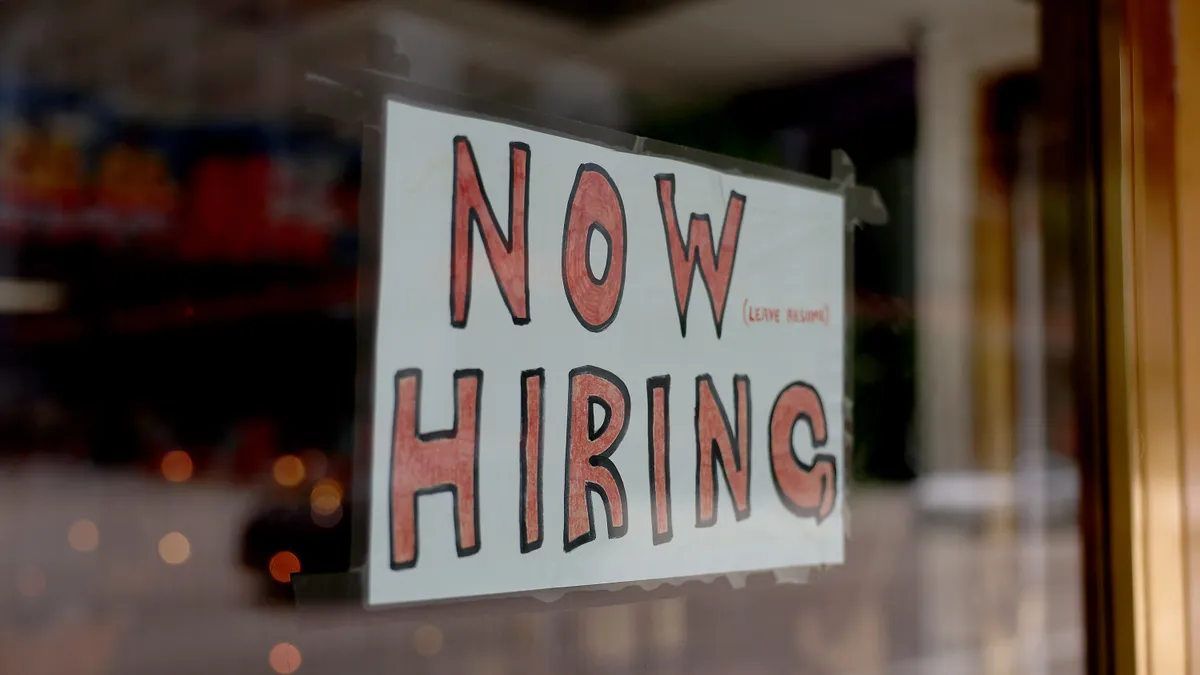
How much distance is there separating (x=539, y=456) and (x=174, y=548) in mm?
210

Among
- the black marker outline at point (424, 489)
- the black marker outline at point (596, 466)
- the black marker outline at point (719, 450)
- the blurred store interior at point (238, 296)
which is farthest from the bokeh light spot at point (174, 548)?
the black marker outline at point (719, 450)

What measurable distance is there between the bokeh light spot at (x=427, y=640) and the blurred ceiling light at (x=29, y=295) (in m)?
0.26

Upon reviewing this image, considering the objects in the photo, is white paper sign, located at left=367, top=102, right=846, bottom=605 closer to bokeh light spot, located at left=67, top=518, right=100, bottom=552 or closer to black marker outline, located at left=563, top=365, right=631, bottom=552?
black marker outline, located at left=563, top=365, right=631, bottom=552

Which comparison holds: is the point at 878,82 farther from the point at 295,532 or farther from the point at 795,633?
the point at 295,532

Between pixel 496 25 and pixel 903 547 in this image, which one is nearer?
pixel 496 25

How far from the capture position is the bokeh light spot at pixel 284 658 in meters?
0.48

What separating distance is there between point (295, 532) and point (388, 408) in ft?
0.27

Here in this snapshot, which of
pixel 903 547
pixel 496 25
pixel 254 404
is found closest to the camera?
pixel 254 404

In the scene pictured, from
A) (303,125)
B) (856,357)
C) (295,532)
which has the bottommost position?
(295,532)

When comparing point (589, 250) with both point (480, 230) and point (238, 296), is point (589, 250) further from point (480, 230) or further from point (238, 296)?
point (238, 296)

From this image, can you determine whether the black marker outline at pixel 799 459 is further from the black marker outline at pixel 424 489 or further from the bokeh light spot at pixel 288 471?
the bokeh light spot at pixel 288 471

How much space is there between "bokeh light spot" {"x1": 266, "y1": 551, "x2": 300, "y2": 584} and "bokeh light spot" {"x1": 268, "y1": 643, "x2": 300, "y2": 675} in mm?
38

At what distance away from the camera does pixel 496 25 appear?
0.57m

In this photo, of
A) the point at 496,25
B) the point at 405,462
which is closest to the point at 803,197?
the point at 496,25
